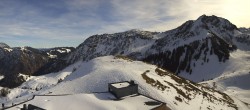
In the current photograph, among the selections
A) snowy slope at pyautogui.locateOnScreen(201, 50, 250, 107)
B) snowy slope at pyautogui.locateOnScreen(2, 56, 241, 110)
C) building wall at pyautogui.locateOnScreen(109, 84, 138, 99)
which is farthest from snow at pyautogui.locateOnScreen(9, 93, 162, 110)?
snowy slope at pyautogui.locateOnScreen(201, 50, 250, 107)

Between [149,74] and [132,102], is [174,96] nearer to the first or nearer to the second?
[149,74]

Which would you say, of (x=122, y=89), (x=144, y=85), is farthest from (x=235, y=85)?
(x=122, y=89)

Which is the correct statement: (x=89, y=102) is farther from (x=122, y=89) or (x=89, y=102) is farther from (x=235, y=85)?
(x=235, y=85)

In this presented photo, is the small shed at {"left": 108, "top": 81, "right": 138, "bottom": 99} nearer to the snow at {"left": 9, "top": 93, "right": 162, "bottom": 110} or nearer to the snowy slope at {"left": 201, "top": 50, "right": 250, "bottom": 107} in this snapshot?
the snow at {"left": 9, "top": 93, "right": 162, "bottom": 110}

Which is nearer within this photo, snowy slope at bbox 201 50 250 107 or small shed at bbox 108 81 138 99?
small shed at bbox 108 81 138 99

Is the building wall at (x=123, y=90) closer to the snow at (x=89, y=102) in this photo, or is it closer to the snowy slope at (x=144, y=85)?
the snow at (x=89, y=102)
